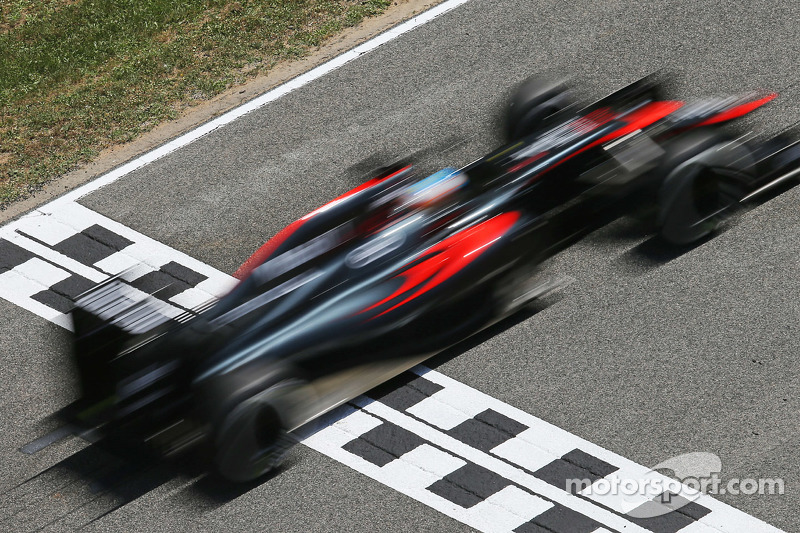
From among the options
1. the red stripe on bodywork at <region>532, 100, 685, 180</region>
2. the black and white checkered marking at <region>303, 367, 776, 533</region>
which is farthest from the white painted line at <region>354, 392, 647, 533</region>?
the red stripe on bodywork at <region>532, 100, 685, 180</region>

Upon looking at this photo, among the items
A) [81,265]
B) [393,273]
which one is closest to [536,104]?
[393,273]

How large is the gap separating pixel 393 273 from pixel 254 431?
3.96 ft

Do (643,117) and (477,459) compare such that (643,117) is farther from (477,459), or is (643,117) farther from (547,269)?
(477,459)

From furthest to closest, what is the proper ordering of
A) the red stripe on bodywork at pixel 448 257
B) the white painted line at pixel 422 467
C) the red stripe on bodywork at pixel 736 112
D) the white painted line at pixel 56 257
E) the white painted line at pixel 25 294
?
the white painted line at pixel 56 257, the white painted line at pixel 25 294, the red stripe on bodywork at pixel 736 112, the red stripe on bodywork at pixel 448 257, the white painted line at pixel 422 467

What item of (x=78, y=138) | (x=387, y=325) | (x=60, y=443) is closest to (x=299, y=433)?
(x=387, y=325)

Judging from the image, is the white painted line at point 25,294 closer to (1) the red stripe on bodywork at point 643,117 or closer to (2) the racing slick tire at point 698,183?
(1) the red stripe on bodywork at point 643,117

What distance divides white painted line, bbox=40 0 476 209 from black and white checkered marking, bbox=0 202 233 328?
30 centimetres

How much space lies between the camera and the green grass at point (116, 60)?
941cm

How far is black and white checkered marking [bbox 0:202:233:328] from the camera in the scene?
775 centimetres

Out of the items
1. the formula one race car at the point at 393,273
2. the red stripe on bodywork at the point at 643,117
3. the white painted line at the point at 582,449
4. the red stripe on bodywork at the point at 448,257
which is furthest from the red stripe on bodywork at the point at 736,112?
the white painted line at the point at 582,449

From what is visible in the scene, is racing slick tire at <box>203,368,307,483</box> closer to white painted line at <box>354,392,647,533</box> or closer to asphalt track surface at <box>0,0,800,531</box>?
asphalt track surface at <box>0,0,800,531</box>

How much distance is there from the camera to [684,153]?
723cm

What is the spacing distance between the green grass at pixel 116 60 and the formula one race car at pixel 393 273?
2.57m

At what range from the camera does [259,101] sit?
9.57 metres
